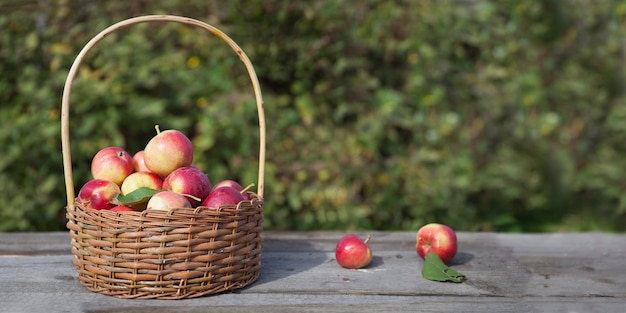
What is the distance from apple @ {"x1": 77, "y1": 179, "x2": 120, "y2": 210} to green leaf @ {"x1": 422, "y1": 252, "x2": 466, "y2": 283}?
881 mm

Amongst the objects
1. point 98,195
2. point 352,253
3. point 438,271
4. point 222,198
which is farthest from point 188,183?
point 438,271

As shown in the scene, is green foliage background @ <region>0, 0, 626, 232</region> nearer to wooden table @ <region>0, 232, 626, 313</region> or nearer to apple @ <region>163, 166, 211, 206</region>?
wooden table @ <region>0, 232, 626, 313</region>

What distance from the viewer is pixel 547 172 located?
395cm

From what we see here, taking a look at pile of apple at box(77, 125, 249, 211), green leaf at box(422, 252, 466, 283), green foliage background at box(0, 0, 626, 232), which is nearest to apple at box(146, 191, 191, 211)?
pile of apple at box(77, 125, 249, 211)

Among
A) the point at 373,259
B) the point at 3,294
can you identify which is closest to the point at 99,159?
the point at 3,294

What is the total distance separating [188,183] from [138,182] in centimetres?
15

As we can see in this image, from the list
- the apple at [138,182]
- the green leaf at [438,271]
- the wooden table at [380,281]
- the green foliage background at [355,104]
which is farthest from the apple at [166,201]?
the green foliage background at [355,104]

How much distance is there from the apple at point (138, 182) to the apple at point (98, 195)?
0.04 metres

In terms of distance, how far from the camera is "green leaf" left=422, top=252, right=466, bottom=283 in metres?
1.89

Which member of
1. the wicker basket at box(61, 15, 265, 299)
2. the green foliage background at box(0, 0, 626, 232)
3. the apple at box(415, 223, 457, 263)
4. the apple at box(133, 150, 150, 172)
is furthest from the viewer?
the green foliage background at box(0, 0, 626, 232)

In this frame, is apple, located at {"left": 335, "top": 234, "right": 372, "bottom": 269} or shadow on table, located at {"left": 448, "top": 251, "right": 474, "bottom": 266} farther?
shadow on table, located at {"left": 448, "top": 251, "right": 474, "bottom": 266}

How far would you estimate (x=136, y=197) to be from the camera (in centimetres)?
165

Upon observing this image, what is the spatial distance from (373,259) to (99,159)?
895 millimetres

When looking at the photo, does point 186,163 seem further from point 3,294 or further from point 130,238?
point 3,294
